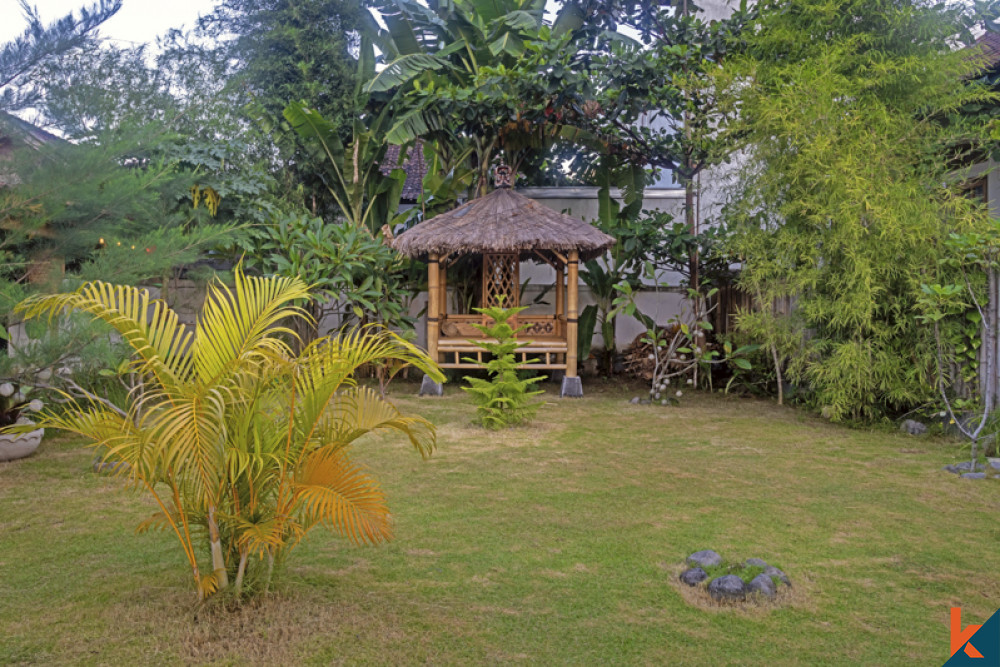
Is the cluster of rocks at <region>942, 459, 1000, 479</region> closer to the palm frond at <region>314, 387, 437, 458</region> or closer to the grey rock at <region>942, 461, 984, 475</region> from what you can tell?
the grey rock at <region>942, 461, 984, 475</region>

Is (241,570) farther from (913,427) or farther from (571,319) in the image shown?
(571,319)

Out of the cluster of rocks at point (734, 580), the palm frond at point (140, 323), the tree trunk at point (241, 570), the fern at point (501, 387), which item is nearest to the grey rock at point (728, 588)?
the cluster of rocks at point (734, 580)

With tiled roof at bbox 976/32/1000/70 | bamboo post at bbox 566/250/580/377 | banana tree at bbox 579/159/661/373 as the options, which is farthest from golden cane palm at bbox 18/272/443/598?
banana tree at bbox 579/159/661/373

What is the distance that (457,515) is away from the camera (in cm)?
491

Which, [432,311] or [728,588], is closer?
[728,588]

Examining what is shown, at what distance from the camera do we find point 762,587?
3568 millimetres

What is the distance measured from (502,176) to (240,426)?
814 cm

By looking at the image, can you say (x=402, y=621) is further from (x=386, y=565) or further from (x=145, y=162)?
(x=145, y=162)

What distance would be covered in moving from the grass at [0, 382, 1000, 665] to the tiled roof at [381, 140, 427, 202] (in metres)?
8.09

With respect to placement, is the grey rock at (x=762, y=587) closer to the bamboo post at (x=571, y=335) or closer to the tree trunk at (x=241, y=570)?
the tree trunk at (x=241, y=570)

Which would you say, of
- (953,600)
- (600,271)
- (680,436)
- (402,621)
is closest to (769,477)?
(680,436)

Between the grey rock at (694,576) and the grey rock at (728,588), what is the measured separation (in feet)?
0.35

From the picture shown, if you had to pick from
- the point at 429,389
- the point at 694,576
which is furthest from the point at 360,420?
the point at 429,389

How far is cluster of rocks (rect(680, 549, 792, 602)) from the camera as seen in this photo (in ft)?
11.7
